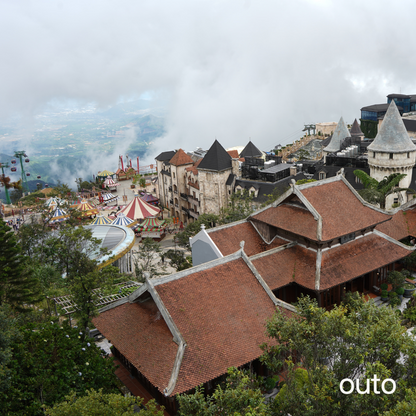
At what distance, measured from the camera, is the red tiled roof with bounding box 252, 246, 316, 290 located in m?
27.3

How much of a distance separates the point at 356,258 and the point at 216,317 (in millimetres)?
13105

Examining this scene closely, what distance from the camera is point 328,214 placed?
94.1 ft

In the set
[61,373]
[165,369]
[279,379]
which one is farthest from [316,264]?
[61,373]

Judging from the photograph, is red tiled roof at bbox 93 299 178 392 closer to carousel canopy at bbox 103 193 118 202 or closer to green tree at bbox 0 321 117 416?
green tree at bbox 0 321 117 416

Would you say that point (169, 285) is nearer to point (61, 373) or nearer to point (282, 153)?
point (61, 373)

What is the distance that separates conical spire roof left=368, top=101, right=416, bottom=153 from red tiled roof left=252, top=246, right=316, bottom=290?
23983 mm

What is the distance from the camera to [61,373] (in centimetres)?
1797

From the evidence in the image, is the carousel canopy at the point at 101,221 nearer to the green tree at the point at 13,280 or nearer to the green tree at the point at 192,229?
the green tree at the point at 192,229

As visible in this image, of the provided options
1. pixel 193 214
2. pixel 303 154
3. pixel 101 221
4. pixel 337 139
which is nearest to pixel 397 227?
pixel 337 139

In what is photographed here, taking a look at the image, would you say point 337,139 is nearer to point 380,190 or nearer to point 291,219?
point 380,190

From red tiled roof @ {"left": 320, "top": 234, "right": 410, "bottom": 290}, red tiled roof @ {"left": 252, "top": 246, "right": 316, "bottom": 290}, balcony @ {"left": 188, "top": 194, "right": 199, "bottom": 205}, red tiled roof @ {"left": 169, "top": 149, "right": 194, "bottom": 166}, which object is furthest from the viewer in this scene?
red tiled roof @ {"left": 169, "top": 149, "right": 194, "bottom": 166}

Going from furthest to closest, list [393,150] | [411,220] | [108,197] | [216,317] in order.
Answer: [108,197] → [393,150] → [411,220] → [216,317]

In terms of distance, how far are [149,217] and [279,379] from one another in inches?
1952

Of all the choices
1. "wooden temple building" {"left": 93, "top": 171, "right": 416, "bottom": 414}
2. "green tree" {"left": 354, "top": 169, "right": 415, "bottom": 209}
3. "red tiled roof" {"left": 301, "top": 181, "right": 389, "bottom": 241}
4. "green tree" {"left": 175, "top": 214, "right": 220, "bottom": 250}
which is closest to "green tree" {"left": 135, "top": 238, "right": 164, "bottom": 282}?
"green tree" {"left": 175, "top": 214, "right": 220, "bottom": 250}
